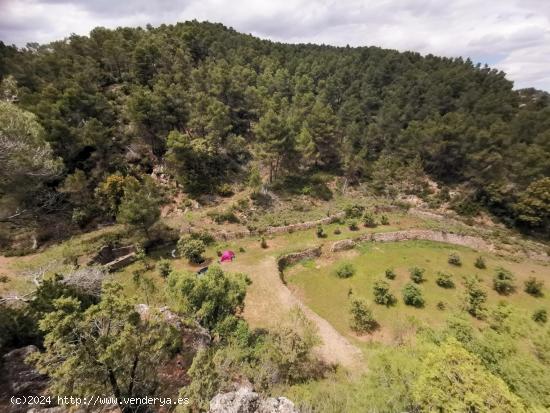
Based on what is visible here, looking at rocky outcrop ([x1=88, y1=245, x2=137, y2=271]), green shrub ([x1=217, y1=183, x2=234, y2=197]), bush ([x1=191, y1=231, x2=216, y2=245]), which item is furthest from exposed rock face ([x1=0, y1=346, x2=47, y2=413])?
green shrub ([x1=217, y1=183, x2=234, y2=197])

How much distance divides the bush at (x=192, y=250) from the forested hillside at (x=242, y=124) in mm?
6761

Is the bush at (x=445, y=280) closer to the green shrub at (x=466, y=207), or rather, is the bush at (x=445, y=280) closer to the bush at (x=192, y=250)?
the green shrub at (x=466, y=207)

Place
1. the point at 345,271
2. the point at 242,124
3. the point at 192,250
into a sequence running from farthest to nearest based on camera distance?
the point at 242,124
the point at 345,271
the point at 192,250

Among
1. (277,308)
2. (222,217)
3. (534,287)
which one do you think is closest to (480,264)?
(534,287)

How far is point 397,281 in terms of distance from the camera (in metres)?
31.9

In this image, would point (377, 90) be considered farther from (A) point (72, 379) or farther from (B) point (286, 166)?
(A) point (72, 379)

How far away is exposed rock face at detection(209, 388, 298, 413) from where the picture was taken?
36.0 feet

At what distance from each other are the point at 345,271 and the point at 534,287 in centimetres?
2001

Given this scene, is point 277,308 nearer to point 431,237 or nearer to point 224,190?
point 224,190

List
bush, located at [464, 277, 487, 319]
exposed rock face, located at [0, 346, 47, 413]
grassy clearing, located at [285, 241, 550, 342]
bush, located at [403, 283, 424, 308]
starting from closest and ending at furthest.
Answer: exposed rock face, located at [0, 346, 47, 413] → grassy clearing, located at [285, 241, 550, 342] → bush, located at [464, 277, 487, 319] → bush, located at [403, 283, 424, 308]

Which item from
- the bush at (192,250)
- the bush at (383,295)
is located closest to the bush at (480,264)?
the bush at (383,295)

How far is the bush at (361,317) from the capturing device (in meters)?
25.5

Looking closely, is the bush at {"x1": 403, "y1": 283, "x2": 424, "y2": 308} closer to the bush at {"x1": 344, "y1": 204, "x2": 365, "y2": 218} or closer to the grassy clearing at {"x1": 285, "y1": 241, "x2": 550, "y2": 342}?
the grassy clearing at {"x1": 285, "y1": 241, "x2": 550, "y2": 342}

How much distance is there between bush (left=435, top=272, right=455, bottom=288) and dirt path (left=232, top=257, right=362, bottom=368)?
574 inches
